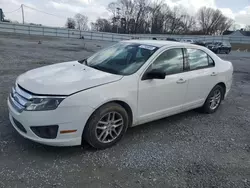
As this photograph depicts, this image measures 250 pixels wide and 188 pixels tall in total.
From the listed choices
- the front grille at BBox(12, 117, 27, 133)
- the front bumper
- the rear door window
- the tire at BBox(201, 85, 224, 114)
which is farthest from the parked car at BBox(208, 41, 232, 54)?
the front grille at BBox(12, 117, 27, 133)

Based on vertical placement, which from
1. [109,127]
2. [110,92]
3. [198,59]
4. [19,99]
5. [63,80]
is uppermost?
[198,59]

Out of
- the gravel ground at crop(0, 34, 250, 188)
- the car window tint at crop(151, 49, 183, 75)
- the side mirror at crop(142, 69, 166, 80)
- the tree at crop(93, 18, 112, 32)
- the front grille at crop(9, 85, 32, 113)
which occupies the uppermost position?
the tree at crop(93, 18, 112, 32)

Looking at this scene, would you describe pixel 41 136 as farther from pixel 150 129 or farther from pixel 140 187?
pixel 150 129

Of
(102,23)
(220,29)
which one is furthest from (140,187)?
(220,29)

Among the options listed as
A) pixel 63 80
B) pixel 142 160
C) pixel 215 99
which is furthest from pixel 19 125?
pixel 215 99

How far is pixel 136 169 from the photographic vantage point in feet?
8.88

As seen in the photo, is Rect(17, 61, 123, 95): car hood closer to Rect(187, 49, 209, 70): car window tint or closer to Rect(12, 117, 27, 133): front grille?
Rect(12, 117, 27, 133): front grille

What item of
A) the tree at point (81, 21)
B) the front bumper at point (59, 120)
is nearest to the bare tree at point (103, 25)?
the tree at point (81, 21)

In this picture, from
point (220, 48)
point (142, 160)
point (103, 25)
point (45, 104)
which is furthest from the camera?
point (103, 25)

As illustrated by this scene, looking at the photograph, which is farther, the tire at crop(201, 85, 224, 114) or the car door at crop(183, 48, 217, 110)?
the tire at crop(201, 85, 224, 114)

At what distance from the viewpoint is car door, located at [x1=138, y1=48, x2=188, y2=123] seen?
3273 mm

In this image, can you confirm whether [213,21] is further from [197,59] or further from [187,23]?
[197,59]

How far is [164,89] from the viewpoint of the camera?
11.4 feet

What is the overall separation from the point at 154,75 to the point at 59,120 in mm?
1509
